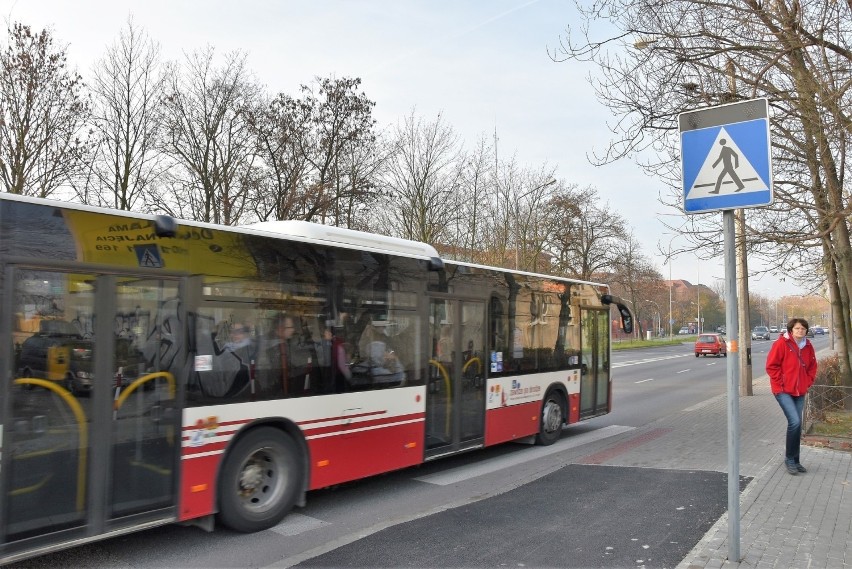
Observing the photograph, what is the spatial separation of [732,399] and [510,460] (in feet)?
17.3

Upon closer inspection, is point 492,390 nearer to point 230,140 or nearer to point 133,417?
point 133,417

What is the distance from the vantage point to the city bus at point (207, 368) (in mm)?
4574

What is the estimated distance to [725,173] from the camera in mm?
4645

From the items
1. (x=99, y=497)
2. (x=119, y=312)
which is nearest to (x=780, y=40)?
(x=119, y=312)

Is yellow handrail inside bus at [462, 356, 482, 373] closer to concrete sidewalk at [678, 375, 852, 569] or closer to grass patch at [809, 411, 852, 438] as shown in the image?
concrete sidewalk at [678, 375, 852, 569]

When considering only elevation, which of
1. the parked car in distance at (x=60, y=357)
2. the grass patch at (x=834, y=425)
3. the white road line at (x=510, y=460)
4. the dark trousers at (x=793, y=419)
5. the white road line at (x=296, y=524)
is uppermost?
the parked car in distance at (x=60, y=357)

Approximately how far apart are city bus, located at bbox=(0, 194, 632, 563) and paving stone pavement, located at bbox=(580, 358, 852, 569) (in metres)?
3.15

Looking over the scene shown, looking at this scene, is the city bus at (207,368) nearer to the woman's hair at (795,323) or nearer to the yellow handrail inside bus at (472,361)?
the yellow handrail inside bus at (472,361)

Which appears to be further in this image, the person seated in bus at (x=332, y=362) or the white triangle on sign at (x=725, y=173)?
the person seated in bus at (x=332, y=362)

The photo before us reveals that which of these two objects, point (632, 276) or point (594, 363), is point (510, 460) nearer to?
point (594, 363)

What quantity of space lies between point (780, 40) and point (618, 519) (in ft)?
21.6

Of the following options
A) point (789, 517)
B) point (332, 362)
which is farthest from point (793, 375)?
point (332, 362)

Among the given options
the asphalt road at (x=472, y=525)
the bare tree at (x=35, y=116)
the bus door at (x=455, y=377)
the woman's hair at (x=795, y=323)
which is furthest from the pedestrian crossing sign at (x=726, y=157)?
the bare tree at (x=35, y=116)

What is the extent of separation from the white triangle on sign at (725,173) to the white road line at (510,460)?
4732mm
